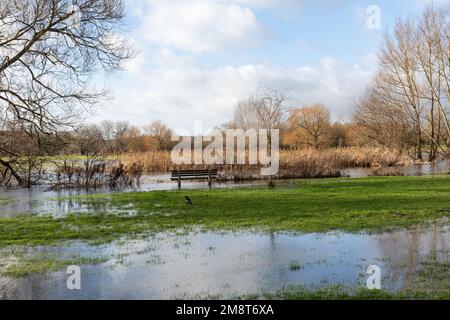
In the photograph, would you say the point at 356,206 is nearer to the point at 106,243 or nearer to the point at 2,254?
the point at 106,243

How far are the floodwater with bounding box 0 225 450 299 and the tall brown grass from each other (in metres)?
16.9

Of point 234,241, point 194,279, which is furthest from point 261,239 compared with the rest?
point 194,279

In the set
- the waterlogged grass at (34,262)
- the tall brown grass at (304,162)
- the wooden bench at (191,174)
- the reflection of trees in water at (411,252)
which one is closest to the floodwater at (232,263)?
the reflection of trees in water at (411,252)

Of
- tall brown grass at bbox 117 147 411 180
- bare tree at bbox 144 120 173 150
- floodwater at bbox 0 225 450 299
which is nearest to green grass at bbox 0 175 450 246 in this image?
floodwater at bbox 0 225 450 299

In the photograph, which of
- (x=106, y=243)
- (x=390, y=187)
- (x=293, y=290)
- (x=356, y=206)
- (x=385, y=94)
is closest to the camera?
(x=293, y=290)

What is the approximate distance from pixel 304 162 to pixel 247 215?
16.4 metres

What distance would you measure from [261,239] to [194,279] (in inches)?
119

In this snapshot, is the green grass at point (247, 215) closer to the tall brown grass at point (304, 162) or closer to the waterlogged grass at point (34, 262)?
the waterlogged grass at point (34, 262)

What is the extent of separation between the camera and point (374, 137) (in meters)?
46.1

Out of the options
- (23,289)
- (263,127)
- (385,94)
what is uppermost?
(385,94)

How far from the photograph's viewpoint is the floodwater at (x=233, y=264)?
239 inches

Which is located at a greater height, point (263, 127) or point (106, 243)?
point (263, 127)

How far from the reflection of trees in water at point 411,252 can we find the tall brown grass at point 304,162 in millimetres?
16823

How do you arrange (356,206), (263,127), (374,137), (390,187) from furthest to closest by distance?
(374,137) < (263,127) < (390,187) < (356,206)
